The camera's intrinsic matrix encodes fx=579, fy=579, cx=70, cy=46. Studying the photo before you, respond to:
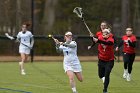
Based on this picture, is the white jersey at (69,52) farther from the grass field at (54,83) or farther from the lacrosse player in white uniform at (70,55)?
the grass field at (54,83)

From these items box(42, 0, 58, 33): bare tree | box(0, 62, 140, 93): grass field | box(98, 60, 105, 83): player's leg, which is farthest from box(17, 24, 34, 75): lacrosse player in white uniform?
box(42, 0, 58, 33): bare tree

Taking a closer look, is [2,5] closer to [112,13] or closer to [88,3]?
[88,3]

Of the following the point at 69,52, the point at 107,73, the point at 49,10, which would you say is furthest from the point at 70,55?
the point at 49,10

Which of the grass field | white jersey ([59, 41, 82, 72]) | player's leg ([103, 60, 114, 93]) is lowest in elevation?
the grass field

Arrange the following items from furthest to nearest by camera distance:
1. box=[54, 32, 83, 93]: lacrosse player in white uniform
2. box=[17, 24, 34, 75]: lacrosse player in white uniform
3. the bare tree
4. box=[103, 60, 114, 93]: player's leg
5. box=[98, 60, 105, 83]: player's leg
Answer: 1. the bare tree
2. box=[17, 24, 34, 75]: lacrosse player in white uniform
3. box=[98, 60, 105, 83]: player's leg
4. box=[103, 60, 114, 93]: player's leg
5. box=[54, 32, 83, 93]: lacrosse player in white uniform

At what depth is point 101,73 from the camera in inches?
686

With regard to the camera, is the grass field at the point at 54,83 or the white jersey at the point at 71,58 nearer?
the white jersey at the point at 71,58

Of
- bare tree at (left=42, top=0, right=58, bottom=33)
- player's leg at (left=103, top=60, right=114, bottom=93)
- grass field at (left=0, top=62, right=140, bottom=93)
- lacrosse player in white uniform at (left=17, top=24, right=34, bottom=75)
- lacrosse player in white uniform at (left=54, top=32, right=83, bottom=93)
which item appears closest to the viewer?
lacrosse player in white uniform at (left=54, top=32, right=83, bottom=93)

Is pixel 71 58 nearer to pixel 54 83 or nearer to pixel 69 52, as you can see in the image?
pixel 69 52

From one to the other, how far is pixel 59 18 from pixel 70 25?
1130 cm

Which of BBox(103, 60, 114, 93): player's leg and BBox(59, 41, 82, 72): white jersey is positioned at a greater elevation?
BBox(59, 41, 82, 72): white jersey

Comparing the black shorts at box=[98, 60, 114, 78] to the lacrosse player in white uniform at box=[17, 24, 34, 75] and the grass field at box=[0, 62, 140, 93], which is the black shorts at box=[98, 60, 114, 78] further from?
the lacrosse player in white uniform at box=[17, 24, 34, 75]

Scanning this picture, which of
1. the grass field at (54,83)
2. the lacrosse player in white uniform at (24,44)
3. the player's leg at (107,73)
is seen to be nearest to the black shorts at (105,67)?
the player's leg at (107,73)

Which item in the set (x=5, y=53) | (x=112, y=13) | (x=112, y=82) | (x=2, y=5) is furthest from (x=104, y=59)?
(x=112, y=13)
